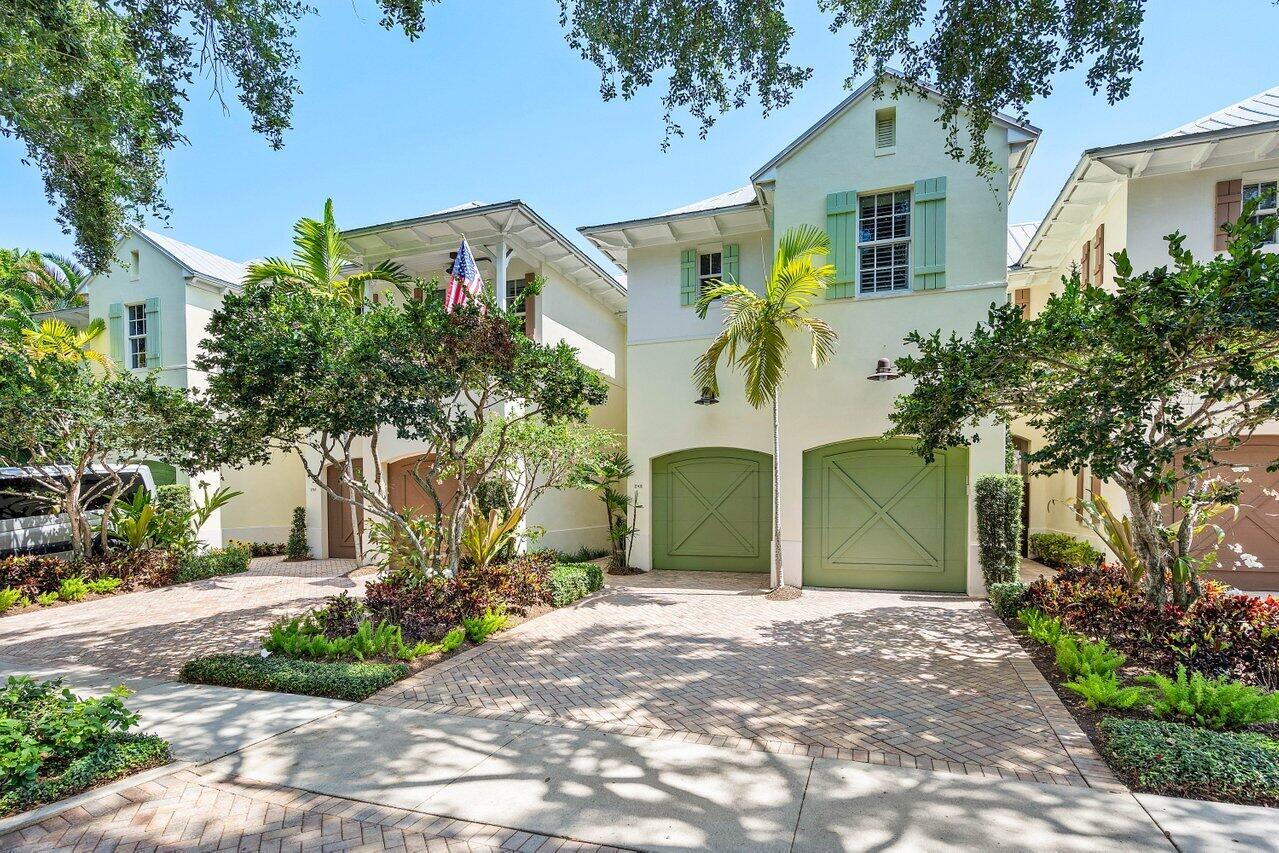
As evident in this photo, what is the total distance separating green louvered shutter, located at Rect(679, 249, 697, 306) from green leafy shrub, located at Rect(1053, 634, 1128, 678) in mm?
8776

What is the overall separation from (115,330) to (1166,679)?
21291 mm

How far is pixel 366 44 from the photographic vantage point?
554cm

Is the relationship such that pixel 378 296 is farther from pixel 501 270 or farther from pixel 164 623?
pixel 164 623

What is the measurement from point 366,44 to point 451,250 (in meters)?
7.88

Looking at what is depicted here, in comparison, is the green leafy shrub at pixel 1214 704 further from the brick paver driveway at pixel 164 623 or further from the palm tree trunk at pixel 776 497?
the brick paver driveway at pixel 164 623

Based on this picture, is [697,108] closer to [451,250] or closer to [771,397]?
[771,397]

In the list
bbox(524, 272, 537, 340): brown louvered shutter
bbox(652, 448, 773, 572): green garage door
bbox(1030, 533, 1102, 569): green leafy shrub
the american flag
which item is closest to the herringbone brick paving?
the american flag

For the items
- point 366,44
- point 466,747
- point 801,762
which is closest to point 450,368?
point 366,44

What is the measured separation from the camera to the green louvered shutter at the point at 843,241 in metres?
10.9

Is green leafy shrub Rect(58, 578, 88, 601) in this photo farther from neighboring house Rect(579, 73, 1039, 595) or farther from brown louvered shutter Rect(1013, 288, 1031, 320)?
brown louvered shutter Rect(1013, 288, 1031, 320)

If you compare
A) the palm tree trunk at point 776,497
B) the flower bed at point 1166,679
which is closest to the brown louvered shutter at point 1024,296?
the palm tree trunk at point 776,497

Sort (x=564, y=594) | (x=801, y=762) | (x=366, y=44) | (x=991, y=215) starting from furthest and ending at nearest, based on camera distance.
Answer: (x=991, y=215) < (x=564, y=594) < (x=366, y=44) < (x=801, y=762)

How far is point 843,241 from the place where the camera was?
10961 mm

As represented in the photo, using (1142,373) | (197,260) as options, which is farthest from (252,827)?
(197,260)
